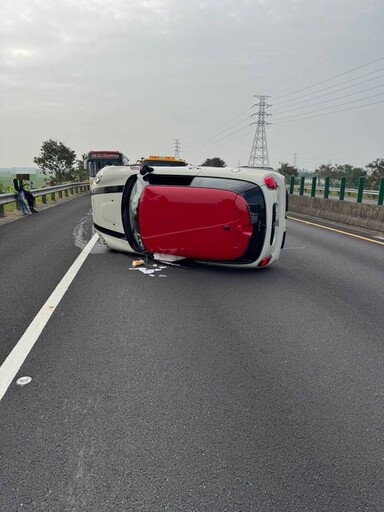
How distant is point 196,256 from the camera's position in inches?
233

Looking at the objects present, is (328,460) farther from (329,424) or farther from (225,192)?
(225,192)

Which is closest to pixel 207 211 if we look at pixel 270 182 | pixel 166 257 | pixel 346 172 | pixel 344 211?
pixel 270 182

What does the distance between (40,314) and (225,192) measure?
2.94 meters

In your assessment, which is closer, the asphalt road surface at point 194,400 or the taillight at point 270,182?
the asphalt road surface at point 194,400

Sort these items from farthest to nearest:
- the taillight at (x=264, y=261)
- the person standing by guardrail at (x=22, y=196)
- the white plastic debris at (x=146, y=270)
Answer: the person standing by guardrail at (x=22, y=196)
the white plastic debris at (x=146, y=270)
the taillight at (x=264, y=261)

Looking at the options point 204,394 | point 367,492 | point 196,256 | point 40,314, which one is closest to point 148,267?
point 196,256

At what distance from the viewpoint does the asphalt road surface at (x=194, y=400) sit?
76.9 inches

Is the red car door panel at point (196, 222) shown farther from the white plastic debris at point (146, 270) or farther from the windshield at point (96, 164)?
the windshield at point (96, 164)

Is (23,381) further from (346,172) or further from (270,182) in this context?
(346,172)

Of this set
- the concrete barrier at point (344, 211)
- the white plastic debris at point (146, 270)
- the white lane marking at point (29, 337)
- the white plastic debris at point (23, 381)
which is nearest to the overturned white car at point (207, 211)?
the white plastic debris at point (146, 270)

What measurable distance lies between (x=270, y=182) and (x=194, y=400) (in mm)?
3664

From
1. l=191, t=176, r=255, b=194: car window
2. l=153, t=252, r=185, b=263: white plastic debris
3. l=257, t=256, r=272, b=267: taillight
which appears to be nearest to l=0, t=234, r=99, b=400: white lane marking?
l=153, t=252, r=185, b=263: white plastic debris

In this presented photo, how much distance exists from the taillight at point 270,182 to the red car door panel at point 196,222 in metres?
0.45

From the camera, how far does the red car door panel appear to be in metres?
5.42
